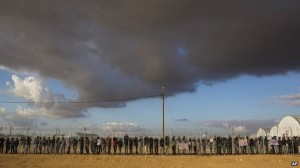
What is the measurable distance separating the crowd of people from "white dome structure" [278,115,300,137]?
917 inches

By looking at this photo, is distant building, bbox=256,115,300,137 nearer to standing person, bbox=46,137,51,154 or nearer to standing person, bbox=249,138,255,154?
standing person, bbox=249,138,255,154

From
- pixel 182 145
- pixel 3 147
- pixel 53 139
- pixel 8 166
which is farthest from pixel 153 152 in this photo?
pixel 8 166

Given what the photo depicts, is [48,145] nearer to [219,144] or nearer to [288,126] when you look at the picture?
[219,144]

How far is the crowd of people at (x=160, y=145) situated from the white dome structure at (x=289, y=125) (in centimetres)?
2330

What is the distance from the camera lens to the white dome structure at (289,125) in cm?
6135

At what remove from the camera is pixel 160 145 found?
36.9 m

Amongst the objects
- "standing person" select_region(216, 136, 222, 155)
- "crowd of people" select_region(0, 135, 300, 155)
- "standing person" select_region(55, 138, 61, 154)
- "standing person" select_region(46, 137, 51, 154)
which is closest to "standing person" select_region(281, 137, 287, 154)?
"crowd of people" select_region(0, 135, 300, 155)

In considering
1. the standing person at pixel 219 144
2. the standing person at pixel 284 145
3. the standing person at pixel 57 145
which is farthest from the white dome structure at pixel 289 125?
the standing person at pixel 57 145

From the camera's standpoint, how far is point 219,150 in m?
37.4

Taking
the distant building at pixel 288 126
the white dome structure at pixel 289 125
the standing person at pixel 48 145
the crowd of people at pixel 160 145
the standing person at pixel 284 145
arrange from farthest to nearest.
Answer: the distant building at pixel 288 126
the white dome structure at pixel 289 125
the standing person at pixel 48 145
the standing person at pixel 284 145
the crowd of people at pixel 160 145

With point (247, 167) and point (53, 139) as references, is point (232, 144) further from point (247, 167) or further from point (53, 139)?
point (53, 139)

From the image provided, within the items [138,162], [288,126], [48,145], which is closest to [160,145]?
[138,162]

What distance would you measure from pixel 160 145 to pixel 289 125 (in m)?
35.0

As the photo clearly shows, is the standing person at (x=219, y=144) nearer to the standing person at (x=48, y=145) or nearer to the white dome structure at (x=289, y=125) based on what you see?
the standing person at (x=48, y=145)
